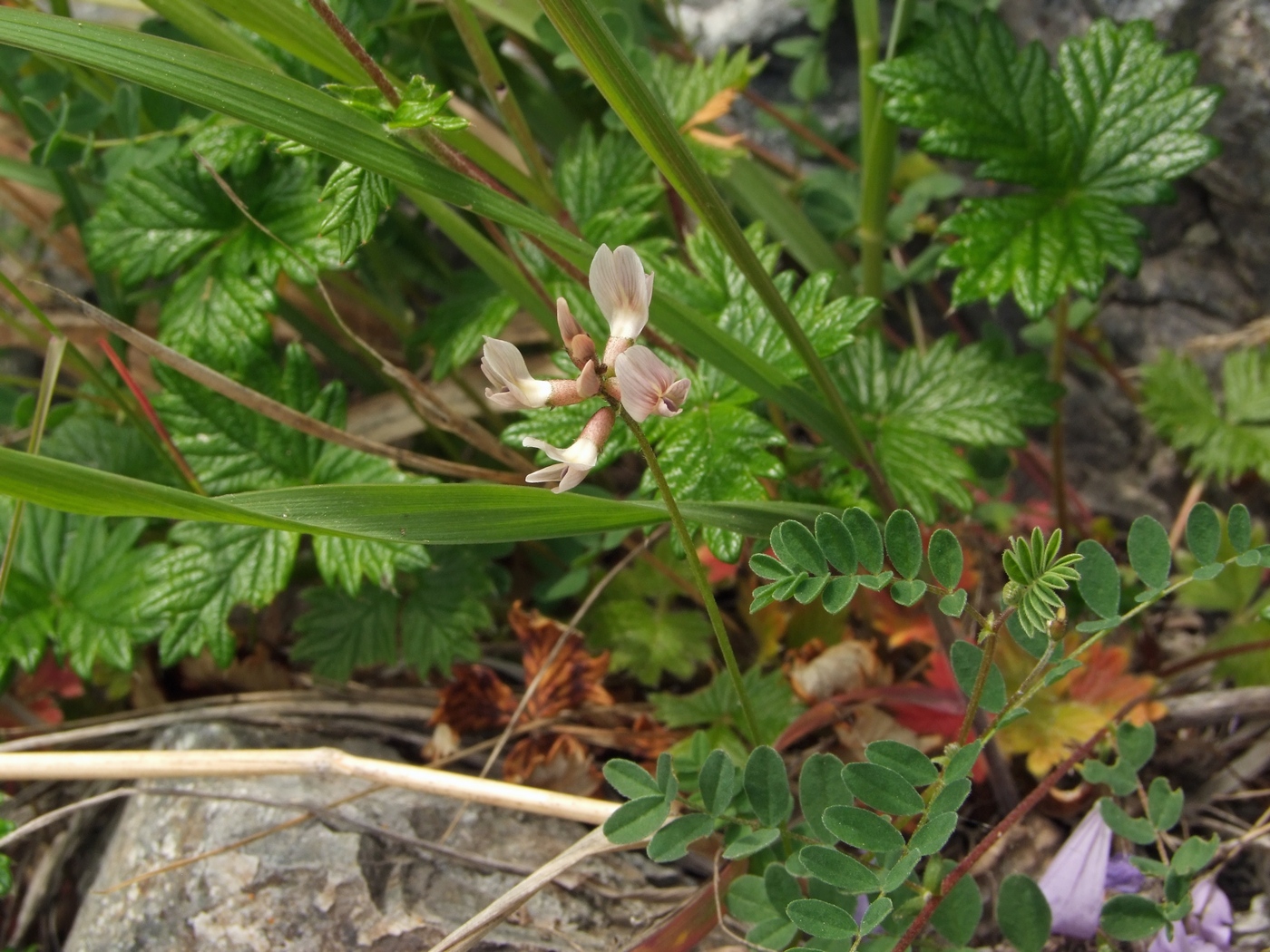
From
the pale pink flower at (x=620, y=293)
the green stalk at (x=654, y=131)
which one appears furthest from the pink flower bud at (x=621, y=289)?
the green stalk at (x=654, y=131)

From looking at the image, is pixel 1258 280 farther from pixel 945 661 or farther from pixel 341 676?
pixel 341 676

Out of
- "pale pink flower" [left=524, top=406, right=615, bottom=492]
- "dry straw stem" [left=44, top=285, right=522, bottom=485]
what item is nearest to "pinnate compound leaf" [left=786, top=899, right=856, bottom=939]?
"pale pink flower" [left=524, top=406, right=615, bottom=492]

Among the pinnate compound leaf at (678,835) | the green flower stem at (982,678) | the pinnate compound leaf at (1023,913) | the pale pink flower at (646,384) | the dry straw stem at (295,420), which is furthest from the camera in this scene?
the dry straw stem at (295,420)

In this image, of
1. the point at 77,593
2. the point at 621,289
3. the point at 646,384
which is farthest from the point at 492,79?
the point at 77,593

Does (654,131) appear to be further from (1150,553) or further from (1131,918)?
(1131,918)

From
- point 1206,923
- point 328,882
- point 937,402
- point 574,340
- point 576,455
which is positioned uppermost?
point 574,340

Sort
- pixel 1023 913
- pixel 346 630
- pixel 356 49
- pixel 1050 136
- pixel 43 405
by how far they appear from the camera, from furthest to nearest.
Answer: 1. pixel 346 630
2. pixel 1050 136
3. pixel 43 405
4. pixel 1023 913
5. pixel 356 49

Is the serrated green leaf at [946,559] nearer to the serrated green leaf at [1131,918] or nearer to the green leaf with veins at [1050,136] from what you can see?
the serrated green leaf at [1131,918]
